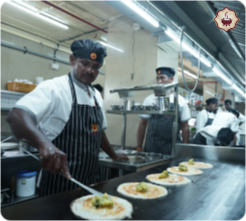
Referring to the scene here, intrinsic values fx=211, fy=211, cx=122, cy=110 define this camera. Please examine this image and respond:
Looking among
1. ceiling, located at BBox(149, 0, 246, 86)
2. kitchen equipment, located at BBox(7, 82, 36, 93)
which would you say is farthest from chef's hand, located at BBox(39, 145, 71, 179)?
kitchen equipment, located at BBox(7, 82, 36, 93)

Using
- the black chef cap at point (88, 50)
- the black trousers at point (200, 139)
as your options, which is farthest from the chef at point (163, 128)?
the black trousers at point (200, 139)

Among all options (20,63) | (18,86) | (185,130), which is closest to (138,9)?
(185,130)

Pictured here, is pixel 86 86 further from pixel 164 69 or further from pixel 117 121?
pixel 117 121

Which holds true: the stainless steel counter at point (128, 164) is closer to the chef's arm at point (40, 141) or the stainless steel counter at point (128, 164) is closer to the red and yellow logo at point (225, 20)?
the chef's arm at point (40, 141)

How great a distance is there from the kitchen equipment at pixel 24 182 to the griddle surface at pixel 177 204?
145 centimetres

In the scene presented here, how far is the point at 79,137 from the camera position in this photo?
1.48 meters

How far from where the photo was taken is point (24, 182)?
2383 millimetres

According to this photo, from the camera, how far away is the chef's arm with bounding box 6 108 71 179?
3.33ft

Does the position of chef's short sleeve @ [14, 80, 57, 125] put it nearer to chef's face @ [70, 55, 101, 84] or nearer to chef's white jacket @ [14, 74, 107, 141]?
chef's white jacket @ [14, 74, 107, 141]

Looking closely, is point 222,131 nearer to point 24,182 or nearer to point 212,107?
point 212,107

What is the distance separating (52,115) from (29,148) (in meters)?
A: 1.27

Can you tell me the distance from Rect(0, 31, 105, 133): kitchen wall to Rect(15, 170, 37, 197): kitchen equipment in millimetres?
2296

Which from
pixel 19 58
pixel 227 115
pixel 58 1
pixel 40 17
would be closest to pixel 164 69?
pixel 227 115

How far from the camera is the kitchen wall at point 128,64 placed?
3576 mm
